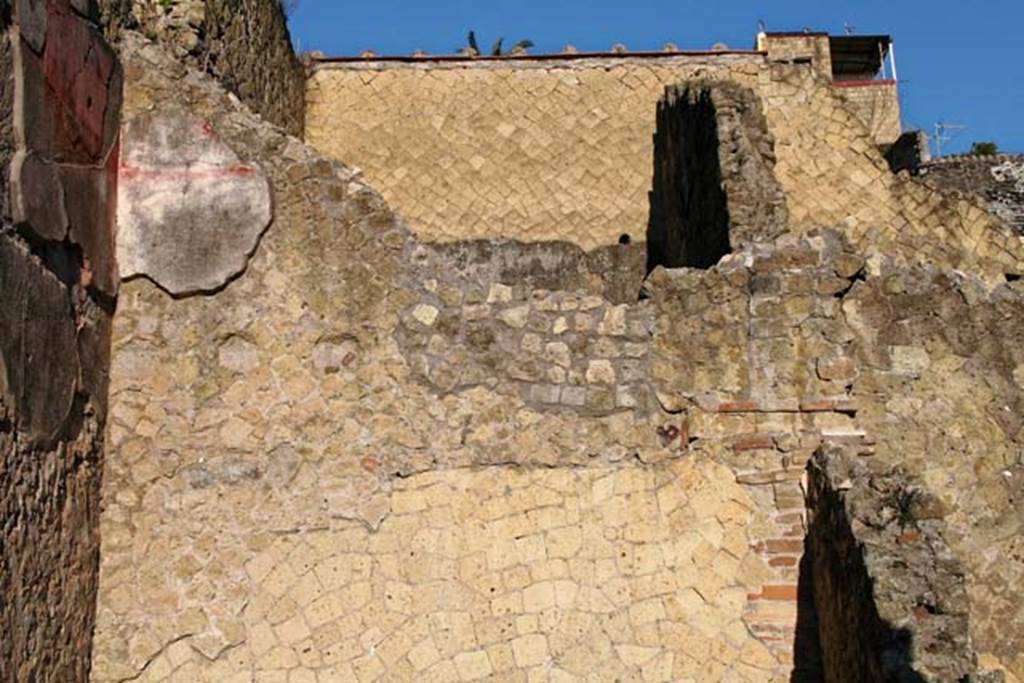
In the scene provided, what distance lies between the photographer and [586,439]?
248 inches

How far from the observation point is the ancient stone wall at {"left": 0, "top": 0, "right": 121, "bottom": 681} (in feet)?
16.8

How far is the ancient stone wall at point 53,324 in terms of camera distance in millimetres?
5117

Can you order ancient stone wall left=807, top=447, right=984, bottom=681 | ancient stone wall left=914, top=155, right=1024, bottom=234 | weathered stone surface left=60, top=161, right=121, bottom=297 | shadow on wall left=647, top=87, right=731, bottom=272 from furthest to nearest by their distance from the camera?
ancient stone wall left=914, top=155, right=1024, bottom=234
shadow on wall left=647, top=87, right=731, bottom=272
weathered stone surface left=60, top=161, right=121, bottom=297
ancient stone wall left=807, top=447, right=984, bottom=681

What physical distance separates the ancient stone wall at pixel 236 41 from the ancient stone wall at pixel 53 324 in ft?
1.77

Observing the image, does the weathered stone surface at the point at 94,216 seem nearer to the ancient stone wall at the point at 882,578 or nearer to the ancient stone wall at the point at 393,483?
the ancient stone wall at the point at 393,483

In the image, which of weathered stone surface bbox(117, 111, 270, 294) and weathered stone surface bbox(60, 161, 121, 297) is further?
weathered stone surface bbox(117, 111, 270, 294)

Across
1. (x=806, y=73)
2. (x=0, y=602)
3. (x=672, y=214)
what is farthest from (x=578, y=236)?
(x=0, y=602)

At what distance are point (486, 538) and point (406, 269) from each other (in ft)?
4.47

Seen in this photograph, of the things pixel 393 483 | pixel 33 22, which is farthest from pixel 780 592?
pixel 33 22

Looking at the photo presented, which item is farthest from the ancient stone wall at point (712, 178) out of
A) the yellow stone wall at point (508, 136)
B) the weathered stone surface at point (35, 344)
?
the weathered stone surface at point (35, 344)

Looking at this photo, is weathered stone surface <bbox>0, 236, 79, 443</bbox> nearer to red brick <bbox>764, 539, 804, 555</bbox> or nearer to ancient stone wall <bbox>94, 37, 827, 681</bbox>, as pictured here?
ancient stone wall <bbox>94, 37, 827, 681</bbox>

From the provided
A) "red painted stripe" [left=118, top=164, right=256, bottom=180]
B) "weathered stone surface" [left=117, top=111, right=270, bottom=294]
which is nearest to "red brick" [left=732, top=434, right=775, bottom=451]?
"weathered stone surface" [left=117, top=111, right=270, bottom=294]

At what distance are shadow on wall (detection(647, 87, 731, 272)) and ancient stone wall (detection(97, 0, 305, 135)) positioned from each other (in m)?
3.12

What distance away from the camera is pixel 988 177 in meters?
22.3
